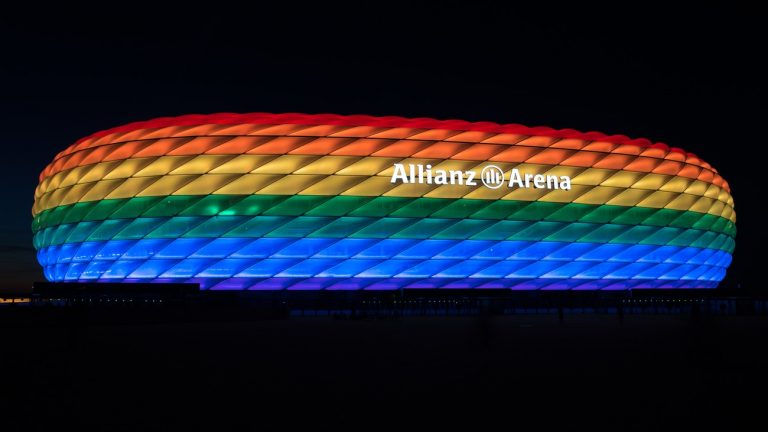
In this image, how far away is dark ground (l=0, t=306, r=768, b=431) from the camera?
7586 mm

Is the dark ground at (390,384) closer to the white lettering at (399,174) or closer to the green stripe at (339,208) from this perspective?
the green stripe at (339,208)

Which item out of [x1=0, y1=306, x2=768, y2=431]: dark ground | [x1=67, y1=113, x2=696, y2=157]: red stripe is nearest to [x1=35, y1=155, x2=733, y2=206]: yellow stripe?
[x1=67, y1=113, x2=696, y2=157]: red stripe

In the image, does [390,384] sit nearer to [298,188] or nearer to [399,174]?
[298,188]

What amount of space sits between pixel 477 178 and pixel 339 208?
790cm

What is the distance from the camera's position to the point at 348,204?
128 ft

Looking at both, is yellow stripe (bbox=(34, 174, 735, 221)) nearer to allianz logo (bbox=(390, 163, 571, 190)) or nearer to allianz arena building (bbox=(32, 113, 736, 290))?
allianz arena building (bbox=(32, 113, 736, 290))

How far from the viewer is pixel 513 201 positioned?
41.5 m

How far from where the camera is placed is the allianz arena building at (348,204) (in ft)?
128

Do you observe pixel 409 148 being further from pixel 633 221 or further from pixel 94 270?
pixel 94 270

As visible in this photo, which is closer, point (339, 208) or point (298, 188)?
point (298, 188)

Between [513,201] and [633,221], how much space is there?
8184 millimetres

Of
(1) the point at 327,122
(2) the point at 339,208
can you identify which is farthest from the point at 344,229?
(1) the point at 327,122

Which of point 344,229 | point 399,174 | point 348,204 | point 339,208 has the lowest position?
point 344,229

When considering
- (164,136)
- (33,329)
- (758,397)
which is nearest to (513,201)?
(164,136)
